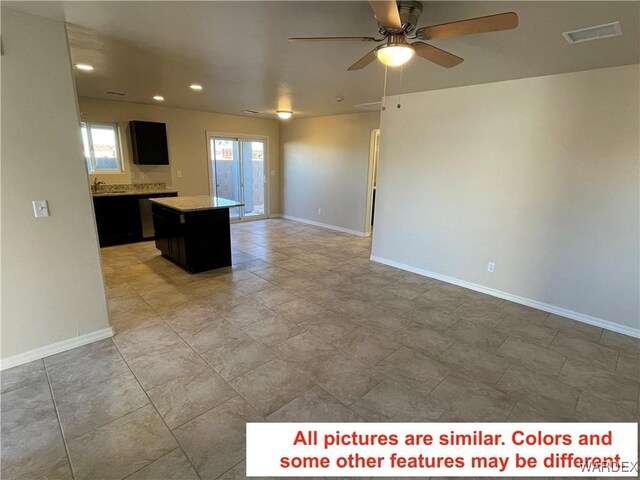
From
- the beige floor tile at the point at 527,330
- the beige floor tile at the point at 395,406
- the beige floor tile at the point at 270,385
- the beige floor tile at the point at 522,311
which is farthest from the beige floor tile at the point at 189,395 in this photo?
the beige floor tile at the point at 522,311

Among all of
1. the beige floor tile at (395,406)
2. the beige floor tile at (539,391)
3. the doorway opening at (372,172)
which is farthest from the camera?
the doorway opening at (372,172)

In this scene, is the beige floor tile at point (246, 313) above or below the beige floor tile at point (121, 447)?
above

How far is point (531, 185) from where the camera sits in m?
3.37

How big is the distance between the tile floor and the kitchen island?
57 cm

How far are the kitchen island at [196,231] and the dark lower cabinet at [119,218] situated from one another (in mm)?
1166

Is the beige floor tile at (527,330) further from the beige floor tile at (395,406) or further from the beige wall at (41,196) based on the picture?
the beige wall at (41,196)

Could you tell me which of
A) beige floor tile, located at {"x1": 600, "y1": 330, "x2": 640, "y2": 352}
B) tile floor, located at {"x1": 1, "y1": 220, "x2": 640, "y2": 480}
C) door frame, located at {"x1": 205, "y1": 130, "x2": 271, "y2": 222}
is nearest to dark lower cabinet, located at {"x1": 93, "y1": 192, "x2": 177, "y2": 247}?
door frame, located at {"x1": 205, "y1": 130, "x2": 271, "y2": 222}

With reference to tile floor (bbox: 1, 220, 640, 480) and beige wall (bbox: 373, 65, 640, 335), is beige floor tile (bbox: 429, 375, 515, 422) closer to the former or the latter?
tile floor (bbox: 1, 220, 640, 480)

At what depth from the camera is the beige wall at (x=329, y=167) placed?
629 cm

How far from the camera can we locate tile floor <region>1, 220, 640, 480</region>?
68.0 inches

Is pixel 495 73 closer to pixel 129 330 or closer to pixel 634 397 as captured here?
pixel 634 397

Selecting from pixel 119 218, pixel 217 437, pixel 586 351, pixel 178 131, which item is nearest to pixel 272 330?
pixel 217 437

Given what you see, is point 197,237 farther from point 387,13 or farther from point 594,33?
point 594,33

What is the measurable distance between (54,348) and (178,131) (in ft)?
16.1
